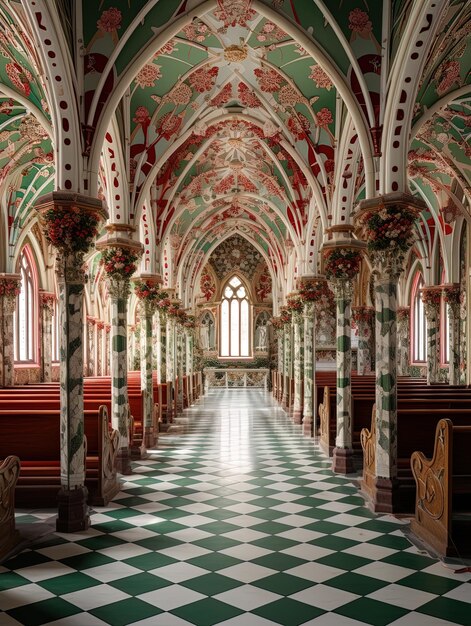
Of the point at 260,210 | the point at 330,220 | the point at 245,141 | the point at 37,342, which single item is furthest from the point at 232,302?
the point at 330,220

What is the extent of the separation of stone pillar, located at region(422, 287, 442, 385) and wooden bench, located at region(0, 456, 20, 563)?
1772 cm

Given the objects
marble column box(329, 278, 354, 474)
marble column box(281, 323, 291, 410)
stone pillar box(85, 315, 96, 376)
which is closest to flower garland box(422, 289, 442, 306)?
marble column box(281, 323, 291, 410)

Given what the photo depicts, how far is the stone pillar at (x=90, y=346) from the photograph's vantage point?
1309 inches

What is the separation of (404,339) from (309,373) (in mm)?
14284

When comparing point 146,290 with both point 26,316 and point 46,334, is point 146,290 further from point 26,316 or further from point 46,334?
point 46,334

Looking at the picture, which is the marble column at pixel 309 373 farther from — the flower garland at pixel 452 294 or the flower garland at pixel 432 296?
the flower garland at pixel 432 296

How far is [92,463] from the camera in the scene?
9.19 meters

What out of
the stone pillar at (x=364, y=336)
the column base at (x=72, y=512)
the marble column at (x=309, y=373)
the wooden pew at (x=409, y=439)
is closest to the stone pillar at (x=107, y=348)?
the stone pillar at (x=364, y=336)

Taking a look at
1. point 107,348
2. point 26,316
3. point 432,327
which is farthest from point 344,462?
point 107,348

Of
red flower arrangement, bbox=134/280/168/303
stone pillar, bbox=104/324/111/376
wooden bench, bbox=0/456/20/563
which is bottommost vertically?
wooden bench, bbox=0/456/20/563

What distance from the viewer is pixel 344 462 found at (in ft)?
38.3

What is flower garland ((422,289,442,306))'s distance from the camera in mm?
22609

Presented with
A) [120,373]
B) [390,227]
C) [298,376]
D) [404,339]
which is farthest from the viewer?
[404,339]

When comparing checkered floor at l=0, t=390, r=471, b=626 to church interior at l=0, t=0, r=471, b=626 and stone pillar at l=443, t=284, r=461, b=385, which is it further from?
stone pillar at l=443, t=284, r=461, b=385
